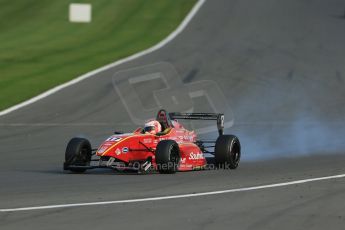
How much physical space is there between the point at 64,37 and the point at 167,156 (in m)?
21.7

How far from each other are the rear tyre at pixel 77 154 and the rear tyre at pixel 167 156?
1.40 meters

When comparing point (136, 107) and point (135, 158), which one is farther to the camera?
point (136, 107)

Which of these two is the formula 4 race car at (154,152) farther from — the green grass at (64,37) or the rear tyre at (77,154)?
the green grass at (64,37)

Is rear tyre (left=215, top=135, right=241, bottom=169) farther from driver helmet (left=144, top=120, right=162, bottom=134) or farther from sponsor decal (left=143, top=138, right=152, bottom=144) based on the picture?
sponsor decal (left=143, top=138, right=152, bottom=144)

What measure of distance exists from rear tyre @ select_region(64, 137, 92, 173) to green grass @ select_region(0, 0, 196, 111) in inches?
341

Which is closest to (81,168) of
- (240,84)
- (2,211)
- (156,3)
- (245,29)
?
(2,211)

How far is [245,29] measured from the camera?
3612cm

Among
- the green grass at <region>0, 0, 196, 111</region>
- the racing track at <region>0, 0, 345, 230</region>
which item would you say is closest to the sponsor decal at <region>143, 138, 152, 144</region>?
the racing track at <region>0, 0, 345, 230</region>

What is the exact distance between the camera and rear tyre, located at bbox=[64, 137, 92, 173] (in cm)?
1484

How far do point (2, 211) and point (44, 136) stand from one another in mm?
10553

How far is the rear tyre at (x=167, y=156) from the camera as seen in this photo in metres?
14.3

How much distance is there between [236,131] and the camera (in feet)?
73.9

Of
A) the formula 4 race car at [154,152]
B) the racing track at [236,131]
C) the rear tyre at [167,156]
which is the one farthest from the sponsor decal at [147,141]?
the racing track at [236,131]

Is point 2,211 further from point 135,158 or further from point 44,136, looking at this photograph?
point 44,136
